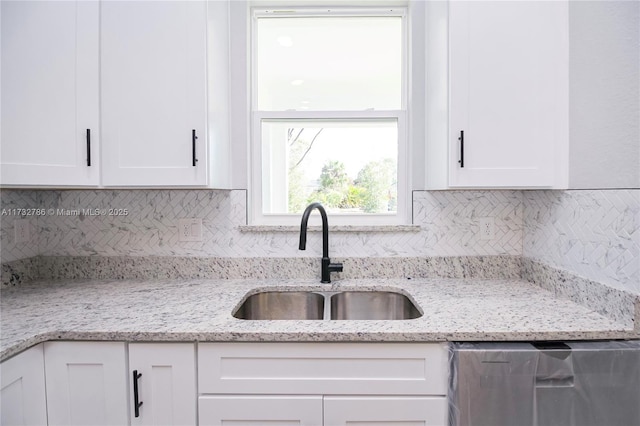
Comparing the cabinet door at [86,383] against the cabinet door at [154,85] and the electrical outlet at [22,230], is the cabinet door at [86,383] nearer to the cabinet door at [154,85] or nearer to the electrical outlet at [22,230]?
the cabinet door at [154,85]

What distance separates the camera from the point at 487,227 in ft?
5.46

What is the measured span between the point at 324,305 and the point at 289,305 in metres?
0.17

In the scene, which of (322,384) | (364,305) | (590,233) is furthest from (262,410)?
(590,233)

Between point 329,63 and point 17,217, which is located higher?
point 329,63

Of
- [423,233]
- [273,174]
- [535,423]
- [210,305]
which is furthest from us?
[273,174]

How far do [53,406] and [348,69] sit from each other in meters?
1.82

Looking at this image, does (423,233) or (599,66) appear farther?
(423,233)

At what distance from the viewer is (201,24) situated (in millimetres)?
1341

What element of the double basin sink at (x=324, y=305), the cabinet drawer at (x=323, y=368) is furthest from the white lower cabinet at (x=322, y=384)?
the double basin sink at (x=324, y=305)

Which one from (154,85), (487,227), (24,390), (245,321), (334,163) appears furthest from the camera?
(334,163)

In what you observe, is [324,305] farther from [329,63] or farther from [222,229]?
[329,63]

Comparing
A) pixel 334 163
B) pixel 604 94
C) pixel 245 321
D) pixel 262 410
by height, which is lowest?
pixel 262 410

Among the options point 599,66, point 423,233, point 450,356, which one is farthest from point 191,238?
point 599,66

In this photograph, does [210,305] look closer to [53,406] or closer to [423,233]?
[53,406]
